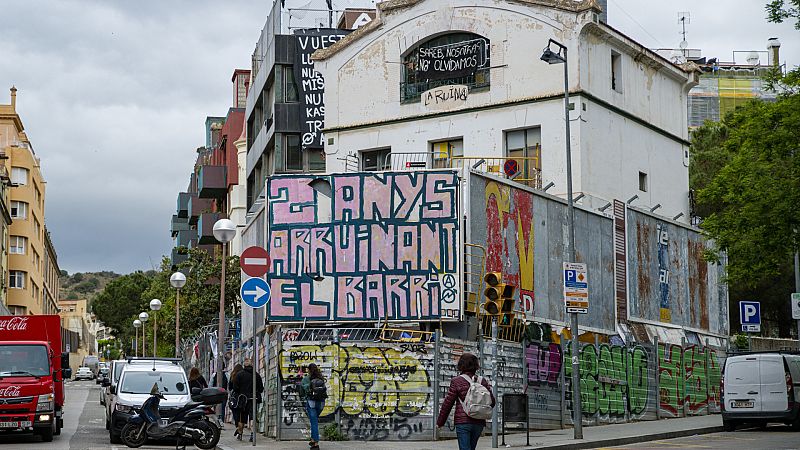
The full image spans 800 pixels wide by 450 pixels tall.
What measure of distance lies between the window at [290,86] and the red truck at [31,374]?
73.1ft

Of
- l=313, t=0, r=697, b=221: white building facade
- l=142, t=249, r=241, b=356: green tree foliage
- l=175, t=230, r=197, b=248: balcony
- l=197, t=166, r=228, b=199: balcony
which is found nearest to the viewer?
l=313, t=0, r=697, b=221: white building facade

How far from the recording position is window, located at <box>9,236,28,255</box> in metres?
90.1

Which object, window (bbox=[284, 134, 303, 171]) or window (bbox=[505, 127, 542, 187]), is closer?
window (bbox=[505, 127, 542, 187])

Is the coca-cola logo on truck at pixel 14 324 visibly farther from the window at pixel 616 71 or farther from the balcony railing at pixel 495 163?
the window at pixel 616 71

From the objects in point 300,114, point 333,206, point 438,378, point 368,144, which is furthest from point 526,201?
point 300,114

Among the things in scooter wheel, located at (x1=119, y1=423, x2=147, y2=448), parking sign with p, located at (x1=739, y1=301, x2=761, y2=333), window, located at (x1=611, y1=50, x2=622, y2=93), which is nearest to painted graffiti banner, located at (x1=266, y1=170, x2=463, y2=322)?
scooter wheel, located at (x1=119, y1=423, x2=147, y2=448)

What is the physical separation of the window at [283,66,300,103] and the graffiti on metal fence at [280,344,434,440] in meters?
25.5

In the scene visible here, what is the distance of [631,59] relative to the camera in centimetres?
3853

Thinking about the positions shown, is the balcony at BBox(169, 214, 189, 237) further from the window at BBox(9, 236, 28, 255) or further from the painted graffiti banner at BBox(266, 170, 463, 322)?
the painted graffiti banner at BBox(266, 170, 463, 322)

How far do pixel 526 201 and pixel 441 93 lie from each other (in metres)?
9.18

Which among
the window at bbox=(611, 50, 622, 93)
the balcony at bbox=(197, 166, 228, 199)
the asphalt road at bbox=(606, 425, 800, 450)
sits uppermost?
the balcony at bbox=(197, 166, 228, 199)

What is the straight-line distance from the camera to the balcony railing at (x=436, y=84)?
36.8 metres

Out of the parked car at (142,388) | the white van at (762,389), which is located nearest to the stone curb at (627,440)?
the white van at (762,389)

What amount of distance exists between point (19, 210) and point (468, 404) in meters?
83.9
